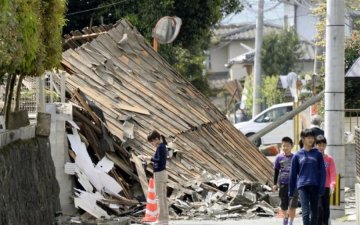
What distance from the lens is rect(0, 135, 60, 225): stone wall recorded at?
15367 millimetres

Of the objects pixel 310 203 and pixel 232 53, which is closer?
pixel 310 203

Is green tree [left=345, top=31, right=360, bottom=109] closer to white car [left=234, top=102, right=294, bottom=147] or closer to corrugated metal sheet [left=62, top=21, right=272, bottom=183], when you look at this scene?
corrugated metal sheet [left=62, top=21, right=272, bottom=183]

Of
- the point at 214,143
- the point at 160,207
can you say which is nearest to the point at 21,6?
the point at 160,207

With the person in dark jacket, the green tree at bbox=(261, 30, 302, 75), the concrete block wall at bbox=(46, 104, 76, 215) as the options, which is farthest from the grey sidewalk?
the green tree at bbox=(261, 30, 302, 75)

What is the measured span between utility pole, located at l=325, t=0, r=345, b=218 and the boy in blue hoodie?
386cm

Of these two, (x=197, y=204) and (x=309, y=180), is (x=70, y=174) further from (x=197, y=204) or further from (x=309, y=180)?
(x=309, y=180)

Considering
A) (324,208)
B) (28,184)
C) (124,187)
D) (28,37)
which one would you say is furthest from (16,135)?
(324,208)

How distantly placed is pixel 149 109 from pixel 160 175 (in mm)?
5269

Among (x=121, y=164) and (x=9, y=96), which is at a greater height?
(x=9, y=96)

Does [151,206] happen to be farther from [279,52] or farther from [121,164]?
[279,52]

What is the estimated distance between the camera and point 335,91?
19297 mm

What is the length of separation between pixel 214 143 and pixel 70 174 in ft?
18.2

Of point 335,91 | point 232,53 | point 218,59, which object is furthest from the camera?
point 218,59

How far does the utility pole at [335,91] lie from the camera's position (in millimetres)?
19109
